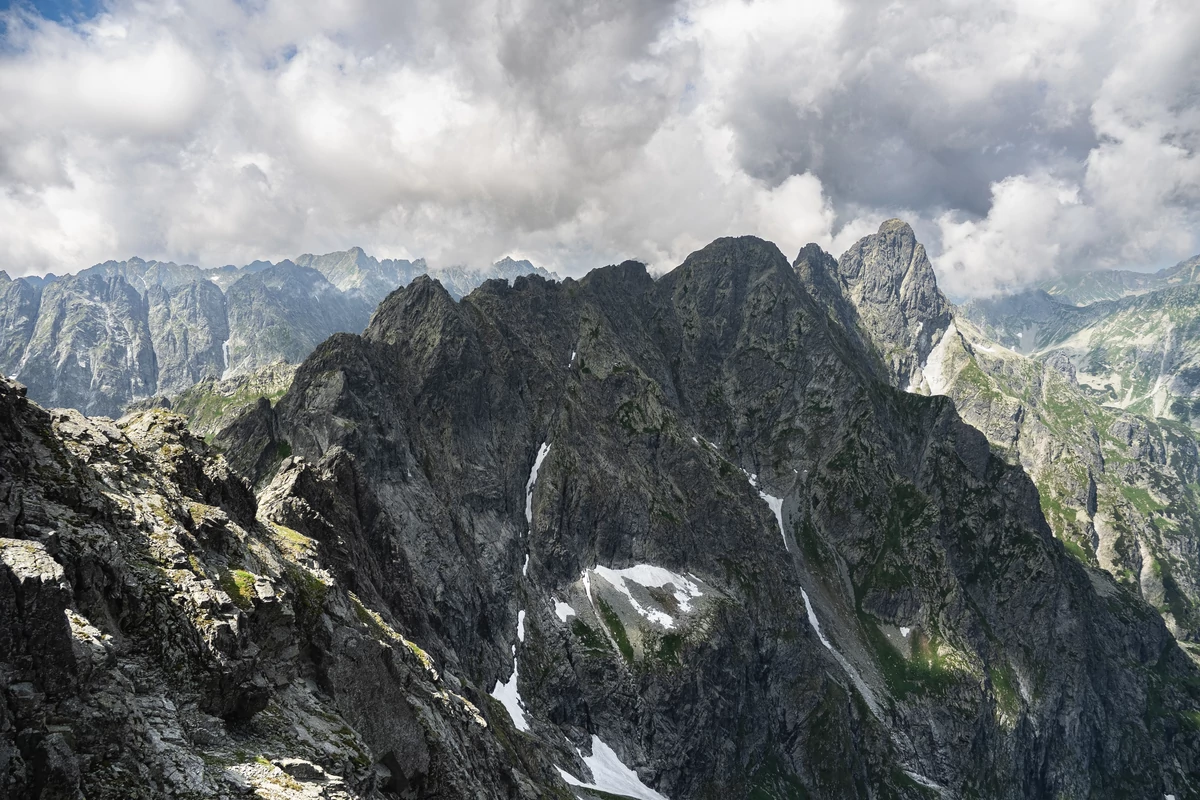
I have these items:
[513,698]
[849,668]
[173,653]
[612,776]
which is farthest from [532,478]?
[173,653]

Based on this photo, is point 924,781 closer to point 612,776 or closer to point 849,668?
point 849,668

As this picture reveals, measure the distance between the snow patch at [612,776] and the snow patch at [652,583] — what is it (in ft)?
104

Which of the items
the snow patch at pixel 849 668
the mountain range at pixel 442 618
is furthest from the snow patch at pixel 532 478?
the snow patch at pixel 849 668

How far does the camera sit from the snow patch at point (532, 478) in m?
153

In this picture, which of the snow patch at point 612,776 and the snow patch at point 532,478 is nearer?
the snow patch at point 612,776

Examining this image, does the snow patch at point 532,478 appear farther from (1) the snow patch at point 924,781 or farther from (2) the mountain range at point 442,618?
(1) the snow patch at point 924,781

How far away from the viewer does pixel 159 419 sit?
42469 mm

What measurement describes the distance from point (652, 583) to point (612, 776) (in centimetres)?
5059

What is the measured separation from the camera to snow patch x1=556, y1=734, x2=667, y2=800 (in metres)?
108

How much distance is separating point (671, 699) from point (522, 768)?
84.2 meters

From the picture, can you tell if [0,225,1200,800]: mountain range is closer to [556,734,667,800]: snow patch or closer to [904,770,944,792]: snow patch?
[556,734,667,800]: snow patch

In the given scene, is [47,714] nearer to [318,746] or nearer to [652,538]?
[318,746]

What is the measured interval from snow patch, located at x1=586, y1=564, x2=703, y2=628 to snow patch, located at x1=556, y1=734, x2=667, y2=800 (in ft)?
104

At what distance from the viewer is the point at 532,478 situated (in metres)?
159
